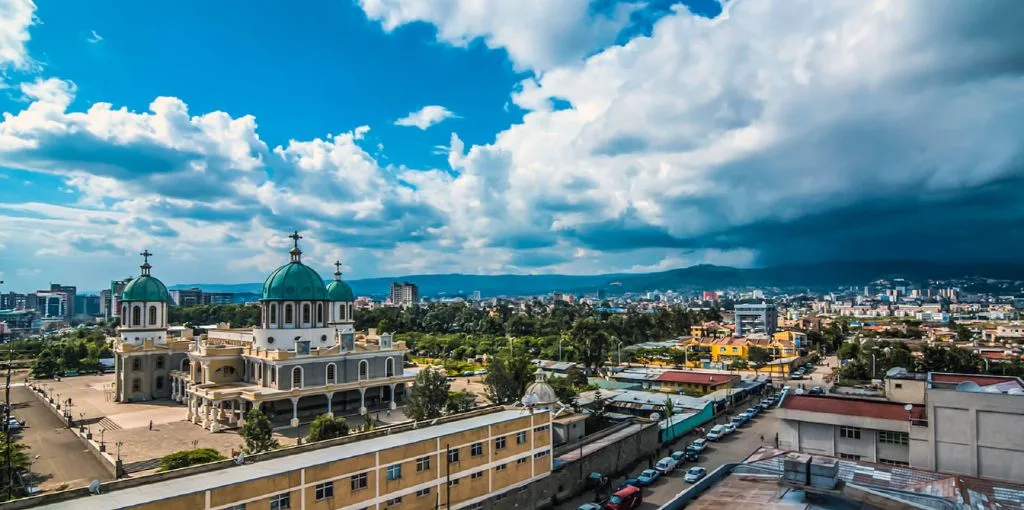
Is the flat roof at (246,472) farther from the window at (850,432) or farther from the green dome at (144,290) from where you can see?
the green dome at (144,290)

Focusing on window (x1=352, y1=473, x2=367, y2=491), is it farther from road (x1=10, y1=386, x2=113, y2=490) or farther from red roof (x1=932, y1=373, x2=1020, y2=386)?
red roof (x1=932, y1=373, x2=1020, y2=386)

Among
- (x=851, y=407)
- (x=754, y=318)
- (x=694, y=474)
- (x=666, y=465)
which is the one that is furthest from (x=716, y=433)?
(x=754, y=318)

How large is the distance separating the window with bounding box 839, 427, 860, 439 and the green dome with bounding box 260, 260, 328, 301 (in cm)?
3302

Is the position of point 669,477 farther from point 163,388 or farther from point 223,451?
point 163,388

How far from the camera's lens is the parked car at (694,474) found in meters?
25.2

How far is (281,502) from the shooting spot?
15.5 metres

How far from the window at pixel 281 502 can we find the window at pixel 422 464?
14.1 feet

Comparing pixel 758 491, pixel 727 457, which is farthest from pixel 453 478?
pixel 727 457

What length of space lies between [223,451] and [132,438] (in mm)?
6972

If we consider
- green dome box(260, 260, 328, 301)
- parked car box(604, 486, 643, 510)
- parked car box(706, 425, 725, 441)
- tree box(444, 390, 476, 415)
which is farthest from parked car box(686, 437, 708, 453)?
green dome box(260, 260, 328, 301)

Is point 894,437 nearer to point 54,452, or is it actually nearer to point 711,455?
point 711,455

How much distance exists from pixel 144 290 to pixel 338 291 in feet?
48.9

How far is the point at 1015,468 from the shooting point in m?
19.4

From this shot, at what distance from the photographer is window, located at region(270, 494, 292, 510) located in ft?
50.2
